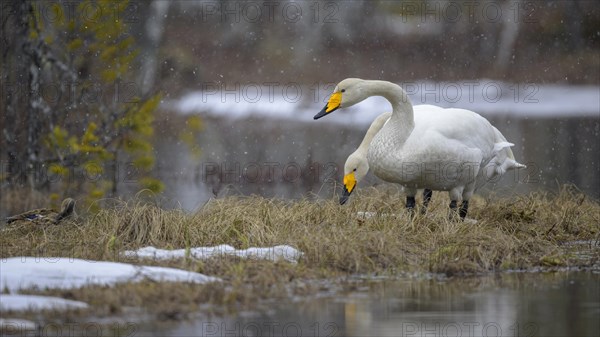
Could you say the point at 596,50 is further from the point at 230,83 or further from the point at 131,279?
the point at 131,279

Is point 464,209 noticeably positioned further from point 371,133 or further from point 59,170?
point 59,170

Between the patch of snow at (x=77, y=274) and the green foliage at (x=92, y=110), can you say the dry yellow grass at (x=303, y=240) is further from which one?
the green foliage at (x=92, y=110)

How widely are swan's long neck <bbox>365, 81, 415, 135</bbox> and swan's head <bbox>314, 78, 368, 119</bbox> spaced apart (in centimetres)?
8

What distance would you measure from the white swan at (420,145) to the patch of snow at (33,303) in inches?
164

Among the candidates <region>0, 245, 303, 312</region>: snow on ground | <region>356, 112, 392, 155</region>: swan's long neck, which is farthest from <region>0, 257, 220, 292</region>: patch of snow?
<region>356, 112, 392, 155</region>: swan's long neck

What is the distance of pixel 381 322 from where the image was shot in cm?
687

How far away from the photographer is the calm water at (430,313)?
21.7ft

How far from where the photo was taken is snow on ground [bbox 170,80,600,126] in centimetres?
2619

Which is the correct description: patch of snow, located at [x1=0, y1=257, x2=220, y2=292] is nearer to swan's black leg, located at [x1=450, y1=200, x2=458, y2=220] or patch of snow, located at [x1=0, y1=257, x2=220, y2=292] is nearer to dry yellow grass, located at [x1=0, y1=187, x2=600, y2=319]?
dry yellow grass, located at [x1=0, y1=187, x2=600, y2=319]

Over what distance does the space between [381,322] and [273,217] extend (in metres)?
3.60

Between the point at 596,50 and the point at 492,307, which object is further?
the point at 596,50

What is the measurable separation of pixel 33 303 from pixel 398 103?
4691 mm

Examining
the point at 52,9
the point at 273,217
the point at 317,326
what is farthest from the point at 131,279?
the point at 52,9

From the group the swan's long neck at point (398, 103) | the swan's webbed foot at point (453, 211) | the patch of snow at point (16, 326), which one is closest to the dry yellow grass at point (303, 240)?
the swan's webbed foot at point (453, 211)
